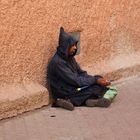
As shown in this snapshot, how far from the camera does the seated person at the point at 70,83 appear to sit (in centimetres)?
566

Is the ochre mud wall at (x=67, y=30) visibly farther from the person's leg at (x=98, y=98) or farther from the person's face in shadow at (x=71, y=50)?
the person's leg at (x=98, y=98)

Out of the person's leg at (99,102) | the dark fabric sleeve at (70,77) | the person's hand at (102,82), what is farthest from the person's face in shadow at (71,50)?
the person's leg at (99,102)

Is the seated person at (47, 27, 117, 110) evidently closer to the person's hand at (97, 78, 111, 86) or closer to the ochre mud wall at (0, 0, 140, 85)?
the person's hand at (97, 78, 111, 86)

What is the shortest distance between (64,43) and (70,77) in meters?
0.40

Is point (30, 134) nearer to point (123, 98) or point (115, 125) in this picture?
point (115, 125)

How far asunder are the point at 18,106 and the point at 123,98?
1434 mm

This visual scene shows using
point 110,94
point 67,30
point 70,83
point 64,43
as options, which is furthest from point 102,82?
point 67,30

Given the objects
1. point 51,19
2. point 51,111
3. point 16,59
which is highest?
point 51,19

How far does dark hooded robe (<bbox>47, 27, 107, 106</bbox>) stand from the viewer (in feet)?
18.5

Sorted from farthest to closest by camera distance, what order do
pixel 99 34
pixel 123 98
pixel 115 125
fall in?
pixel 99 34, pixel 123 98, pixel 115 125

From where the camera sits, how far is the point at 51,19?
5758 mm

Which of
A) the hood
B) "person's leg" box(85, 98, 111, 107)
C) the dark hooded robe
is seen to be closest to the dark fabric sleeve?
the dark hooded robe

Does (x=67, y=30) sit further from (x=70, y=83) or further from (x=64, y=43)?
(x=70, y=83)

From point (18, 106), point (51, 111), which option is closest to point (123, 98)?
point (51, 111)
